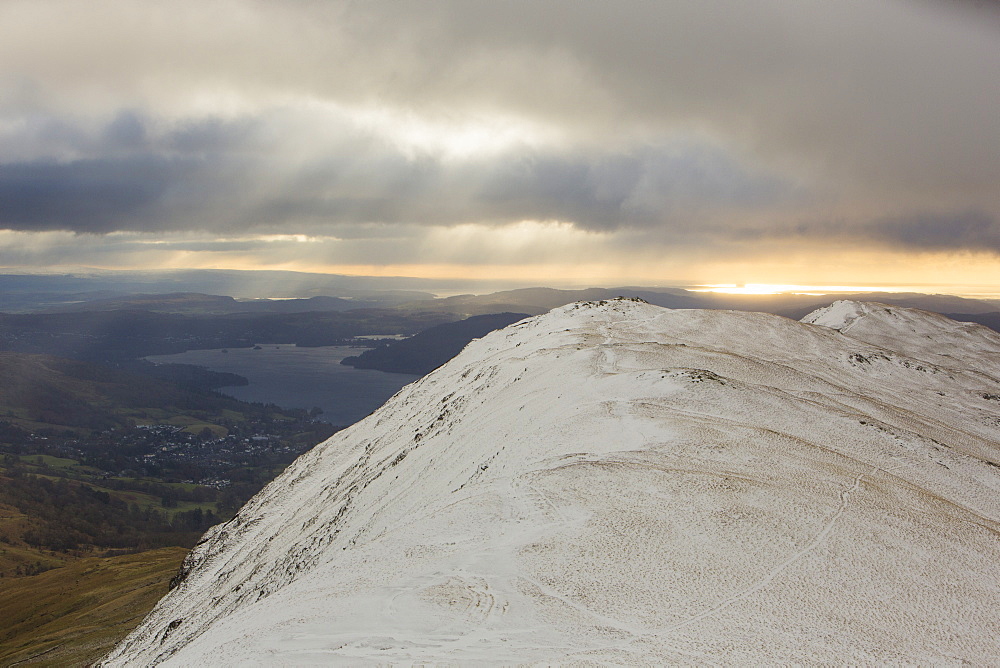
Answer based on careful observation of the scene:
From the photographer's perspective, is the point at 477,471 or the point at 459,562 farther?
the point at 477,471

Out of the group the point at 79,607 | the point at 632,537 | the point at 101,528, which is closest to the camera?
the point at 632,537

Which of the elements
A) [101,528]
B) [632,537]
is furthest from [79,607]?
[101,528]

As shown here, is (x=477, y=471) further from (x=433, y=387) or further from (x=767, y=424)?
(x=433, y=387)

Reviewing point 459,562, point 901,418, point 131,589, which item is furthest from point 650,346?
point 131,589

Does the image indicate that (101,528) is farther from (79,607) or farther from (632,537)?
(632,537)

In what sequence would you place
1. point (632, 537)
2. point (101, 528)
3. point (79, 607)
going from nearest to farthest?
point (632, 537), point (79, 607), point (101, 528)

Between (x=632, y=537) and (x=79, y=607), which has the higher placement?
(x=632, y=537)

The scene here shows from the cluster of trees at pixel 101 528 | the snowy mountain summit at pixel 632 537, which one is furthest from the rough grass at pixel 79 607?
the cluster of trees at pixel 101 528
